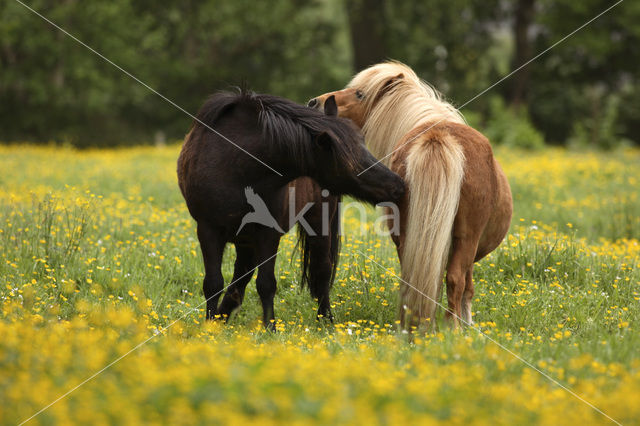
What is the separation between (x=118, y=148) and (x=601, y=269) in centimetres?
2051

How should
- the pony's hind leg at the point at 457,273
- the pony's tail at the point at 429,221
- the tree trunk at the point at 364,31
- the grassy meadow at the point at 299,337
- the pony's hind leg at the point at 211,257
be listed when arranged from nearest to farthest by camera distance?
the grassy meadow at the point at 299,337, the pony's tail at the point at 429,221, the pony's hind leg at the point at 457,273, the pony's hind leg at the point at 211,257, the tree trunk at the point at 364,31

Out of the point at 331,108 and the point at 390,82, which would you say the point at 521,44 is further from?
the point at 331,108

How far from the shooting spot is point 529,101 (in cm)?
2892

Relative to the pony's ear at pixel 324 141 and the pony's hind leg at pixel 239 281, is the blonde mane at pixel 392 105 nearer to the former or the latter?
the pony's ear at pixel 324 141

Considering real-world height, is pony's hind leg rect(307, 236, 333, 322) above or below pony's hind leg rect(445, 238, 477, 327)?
below

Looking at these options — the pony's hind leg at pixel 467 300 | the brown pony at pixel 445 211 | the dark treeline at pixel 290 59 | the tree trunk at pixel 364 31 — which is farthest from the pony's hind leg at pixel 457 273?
the tree trunk at pixel 364 31

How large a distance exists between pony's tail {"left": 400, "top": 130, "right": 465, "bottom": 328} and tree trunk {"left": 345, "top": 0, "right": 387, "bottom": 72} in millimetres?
18415

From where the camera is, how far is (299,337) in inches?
192

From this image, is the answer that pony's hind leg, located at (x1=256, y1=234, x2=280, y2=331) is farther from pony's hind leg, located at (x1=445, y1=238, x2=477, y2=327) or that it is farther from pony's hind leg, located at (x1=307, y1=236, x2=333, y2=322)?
pony's hind leg, located at (x1=445, y1=238, x2=477, y2=327)

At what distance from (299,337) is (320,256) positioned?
4.26 ft

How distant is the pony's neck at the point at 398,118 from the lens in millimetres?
5338

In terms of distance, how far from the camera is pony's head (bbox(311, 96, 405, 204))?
4.66 meters

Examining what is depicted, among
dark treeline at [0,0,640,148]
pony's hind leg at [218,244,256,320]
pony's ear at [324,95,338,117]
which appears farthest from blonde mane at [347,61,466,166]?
dark treeline at [0,0,640,148]

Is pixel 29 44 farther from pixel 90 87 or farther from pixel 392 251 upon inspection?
pixel 392 251
